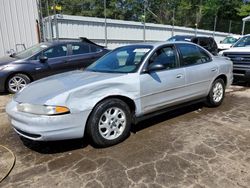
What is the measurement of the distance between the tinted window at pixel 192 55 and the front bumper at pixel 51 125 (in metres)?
2.28

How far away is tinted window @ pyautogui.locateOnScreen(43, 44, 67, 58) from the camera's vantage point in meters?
7.41

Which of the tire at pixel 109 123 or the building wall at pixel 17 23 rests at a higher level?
the building wall at pixel 17 23

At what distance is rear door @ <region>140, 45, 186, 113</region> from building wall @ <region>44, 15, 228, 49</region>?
30.1ft

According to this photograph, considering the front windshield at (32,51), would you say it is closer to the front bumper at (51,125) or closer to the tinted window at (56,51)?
the tinted window at (56,51)

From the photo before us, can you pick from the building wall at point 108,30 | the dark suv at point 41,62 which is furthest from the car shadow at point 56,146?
the building wall at point 108,30

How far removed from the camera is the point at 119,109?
11.9 ft

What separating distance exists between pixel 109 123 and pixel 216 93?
290cm

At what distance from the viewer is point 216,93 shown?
5371 mm

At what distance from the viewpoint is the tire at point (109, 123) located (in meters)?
3.37

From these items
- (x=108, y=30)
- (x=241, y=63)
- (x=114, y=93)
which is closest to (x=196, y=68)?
(x=114, y=93)

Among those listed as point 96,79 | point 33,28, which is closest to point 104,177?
point 96,79

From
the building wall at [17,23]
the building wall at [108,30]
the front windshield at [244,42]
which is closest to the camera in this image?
the front windshield at [244,42]

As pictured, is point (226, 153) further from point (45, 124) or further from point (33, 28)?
point (33, 28)

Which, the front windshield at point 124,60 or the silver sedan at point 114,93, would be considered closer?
the silver sedan at point 114,93
